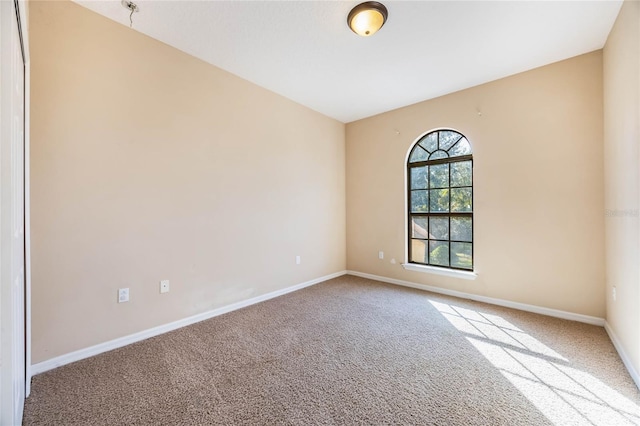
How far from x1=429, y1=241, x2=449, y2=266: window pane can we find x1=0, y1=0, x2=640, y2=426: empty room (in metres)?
0.03

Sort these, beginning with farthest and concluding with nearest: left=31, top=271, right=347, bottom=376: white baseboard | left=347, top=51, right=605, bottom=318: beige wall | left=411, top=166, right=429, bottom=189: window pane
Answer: left=411, top=166, right=429, bottom=189: window pane → left=347, top=51, right=605, bottom=318: beige wall → left=31, top=271, right=347, bottom=376: white baseboard

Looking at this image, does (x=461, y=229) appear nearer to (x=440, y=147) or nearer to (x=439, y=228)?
(x=439, y=228)

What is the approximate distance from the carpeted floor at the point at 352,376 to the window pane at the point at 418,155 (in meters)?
2.21

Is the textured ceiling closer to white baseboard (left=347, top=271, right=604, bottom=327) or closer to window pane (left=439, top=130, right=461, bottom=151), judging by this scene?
window pane (left=439, top=130, right=461, bottom=151)

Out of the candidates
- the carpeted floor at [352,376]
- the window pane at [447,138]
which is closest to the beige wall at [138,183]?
the carpeted floor at [352,376]

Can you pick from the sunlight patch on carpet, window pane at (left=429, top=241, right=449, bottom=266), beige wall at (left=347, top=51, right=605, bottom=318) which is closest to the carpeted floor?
the sunlight patch on carpet

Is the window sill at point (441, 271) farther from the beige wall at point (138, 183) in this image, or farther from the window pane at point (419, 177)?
the beige wall at point (138, 183)

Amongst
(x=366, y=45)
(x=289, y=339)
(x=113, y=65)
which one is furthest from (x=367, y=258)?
(x=113, y=65)

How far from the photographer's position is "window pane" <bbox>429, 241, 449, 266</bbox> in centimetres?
363

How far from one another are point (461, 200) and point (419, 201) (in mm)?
579

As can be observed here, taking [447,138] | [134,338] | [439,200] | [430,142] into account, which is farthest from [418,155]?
[134,338]

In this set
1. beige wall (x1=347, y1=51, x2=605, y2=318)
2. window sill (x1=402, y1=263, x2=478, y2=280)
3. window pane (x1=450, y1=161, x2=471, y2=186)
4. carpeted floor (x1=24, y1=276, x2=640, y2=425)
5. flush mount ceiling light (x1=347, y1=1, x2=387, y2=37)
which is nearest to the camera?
carpeted floor (x1=24, y1=276, x2=640, y2=425)

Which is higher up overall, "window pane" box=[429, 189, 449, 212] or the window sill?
"window pane" box=[429, 189, 449, 212]

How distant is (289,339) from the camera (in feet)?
7.59
